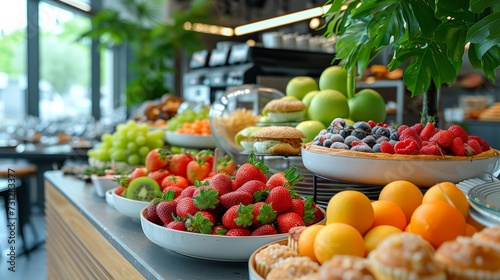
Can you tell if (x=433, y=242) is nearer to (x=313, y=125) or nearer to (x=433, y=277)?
(x=433, y=277)

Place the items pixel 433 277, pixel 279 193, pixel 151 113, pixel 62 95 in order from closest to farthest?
pixel 433 277 < pixel 279 193 < pixel 151 113 < pixel 62 95

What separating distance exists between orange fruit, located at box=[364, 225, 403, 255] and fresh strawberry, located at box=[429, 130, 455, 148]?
0.43 m

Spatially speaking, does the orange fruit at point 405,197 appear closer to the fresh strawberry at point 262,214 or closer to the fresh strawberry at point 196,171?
the fresh strawberry at point 262,214

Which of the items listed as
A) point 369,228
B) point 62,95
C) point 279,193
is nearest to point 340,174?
point 279,193

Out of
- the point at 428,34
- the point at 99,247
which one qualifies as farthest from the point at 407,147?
the point at 99,247

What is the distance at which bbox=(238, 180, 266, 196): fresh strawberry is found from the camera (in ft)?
3.95

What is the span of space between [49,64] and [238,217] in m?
7.14

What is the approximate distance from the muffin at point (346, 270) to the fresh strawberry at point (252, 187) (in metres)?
0.52

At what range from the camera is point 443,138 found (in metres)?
1.28

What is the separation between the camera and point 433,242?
33.3 inches

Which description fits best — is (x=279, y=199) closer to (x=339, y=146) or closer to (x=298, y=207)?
(x=298, y=207)

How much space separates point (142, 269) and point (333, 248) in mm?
514

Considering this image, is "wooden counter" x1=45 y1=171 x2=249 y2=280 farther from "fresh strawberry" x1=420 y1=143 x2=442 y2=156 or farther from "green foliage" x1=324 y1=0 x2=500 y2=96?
"green foliage" x1=324 y1=0 x2=500 y2=96

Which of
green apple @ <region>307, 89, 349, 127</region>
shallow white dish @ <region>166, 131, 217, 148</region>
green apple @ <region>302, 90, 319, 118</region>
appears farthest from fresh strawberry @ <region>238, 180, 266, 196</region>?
shallow white dish @ <region>166, 131, 217, 148</region>
